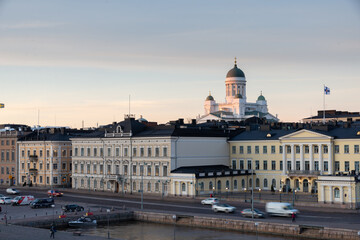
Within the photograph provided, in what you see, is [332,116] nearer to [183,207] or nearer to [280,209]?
[183,207]

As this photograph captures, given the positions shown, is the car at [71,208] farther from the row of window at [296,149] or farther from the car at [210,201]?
the row of window at [296,149]

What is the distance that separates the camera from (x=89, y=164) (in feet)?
346

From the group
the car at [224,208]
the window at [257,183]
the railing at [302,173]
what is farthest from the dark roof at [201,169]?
the car at [224,208]

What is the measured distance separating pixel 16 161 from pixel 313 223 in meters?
78.0

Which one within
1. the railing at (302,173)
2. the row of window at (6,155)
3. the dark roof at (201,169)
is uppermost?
the row of window at (6,155)

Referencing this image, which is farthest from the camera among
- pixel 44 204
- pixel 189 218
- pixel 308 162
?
pixel 308 162

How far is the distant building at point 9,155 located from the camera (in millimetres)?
122312

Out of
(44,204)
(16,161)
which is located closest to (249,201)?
(44,204)

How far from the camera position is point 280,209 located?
6675cm

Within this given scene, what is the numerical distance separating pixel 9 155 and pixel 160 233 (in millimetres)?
70872

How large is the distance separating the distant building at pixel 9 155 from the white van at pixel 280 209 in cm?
6959

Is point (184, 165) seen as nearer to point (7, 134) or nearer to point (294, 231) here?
point (294, 231)

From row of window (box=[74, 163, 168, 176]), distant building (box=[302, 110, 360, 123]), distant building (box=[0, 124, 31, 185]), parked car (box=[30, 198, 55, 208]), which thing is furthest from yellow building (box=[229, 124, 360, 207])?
distant building (box=[302, 110, 360, 123])

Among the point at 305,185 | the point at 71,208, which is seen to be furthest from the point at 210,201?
the point at 305,185
